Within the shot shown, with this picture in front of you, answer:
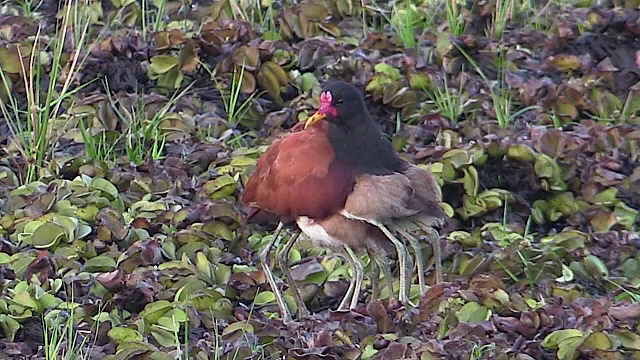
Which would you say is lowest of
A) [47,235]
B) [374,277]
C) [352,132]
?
A: [374,277]

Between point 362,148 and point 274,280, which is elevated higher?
point 362,148

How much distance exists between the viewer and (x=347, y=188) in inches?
181

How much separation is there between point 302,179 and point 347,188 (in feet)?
0.55

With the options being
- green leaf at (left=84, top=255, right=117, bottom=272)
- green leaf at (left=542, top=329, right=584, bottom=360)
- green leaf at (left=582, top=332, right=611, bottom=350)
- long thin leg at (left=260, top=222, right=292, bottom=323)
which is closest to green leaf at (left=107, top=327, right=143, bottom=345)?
long thin leg at (left=260, top=222, right=292, bottom=323)

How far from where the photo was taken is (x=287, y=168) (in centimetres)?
473

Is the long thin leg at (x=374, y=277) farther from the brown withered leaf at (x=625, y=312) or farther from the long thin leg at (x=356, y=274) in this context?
the brown withered leaf at (x=625, y=312)

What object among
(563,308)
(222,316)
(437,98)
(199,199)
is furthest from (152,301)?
(437,98)

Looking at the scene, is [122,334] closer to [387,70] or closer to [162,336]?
[162,336]

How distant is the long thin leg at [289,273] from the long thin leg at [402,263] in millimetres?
334

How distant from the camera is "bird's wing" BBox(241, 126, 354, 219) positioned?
4.61 m

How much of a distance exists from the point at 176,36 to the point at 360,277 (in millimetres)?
2293

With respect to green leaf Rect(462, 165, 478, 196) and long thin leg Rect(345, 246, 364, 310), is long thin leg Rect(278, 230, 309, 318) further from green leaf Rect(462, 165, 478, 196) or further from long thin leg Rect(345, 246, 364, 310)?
green leaf Rect(462, 165, 478, 196)

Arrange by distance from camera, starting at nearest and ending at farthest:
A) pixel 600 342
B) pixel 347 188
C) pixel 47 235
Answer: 1. pixel 600 342
2. pixel 347 188
3. pixel 47 235

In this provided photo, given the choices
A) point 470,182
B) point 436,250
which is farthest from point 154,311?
point 470,182
